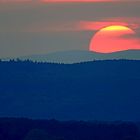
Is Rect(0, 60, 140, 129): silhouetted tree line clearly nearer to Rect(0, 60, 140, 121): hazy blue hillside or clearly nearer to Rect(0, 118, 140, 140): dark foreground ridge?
Rect(0, 60, 140, 121): hazy blue hillside

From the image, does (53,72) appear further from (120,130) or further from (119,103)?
(120,130)

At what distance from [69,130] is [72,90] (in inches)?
2453

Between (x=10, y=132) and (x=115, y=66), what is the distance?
7241 centimetres

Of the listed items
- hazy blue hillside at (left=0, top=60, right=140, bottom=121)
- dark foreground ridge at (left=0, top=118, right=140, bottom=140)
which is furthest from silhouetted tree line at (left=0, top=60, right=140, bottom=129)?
dark foreground ridge at (left=0, top=118, right=140, bottom=140)

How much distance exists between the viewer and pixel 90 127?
3585 inches

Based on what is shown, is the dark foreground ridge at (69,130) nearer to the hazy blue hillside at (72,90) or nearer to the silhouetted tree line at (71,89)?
the hazy blue hillside at (72,90)

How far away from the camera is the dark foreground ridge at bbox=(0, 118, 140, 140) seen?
86.4m

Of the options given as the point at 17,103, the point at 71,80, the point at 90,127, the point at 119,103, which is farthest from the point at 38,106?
the point at 90,127

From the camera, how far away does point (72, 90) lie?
499 feet

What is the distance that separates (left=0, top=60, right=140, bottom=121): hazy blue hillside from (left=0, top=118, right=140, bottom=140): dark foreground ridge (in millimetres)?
30875

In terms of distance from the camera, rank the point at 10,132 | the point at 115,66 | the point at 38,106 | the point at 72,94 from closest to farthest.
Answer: the point at 10,132, the point at 38,106, the point at 72,94, the point at 115,66

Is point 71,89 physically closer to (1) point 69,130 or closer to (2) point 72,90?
(2) point 72,90

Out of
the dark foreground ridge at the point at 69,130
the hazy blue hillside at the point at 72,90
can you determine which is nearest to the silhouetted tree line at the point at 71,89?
the hazy blue hillside at the point at 72,90

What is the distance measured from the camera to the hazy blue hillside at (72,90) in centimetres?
13212
